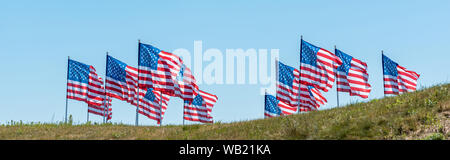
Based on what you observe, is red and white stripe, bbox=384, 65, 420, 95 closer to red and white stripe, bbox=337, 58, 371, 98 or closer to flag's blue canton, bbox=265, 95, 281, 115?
red and white stripe, bbox=337, 58, 371, 98

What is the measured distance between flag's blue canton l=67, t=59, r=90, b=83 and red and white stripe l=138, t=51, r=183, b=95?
7936mm

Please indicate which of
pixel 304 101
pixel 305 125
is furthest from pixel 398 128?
pixel 304 101

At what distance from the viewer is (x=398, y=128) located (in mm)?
16531

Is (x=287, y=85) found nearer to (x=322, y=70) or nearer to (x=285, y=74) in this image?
(x=285, y=74)

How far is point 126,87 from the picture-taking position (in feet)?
126

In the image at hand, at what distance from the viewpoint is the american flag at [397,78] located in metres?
44.9

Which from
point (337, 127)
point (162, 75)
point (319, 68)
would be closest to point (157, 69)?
point (162, 75)

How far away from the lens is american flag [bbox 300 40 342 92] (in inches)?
1384

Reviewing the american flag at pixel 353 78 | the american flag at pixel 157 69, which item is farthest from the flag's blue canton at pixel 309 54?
the american flag at pixel 157 69

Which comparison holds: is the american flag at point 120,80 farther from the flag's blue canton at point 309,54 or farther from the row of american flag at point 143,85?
the flag's blue canton at point 309,54

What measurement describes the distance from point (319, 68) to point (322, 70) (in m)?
0.26

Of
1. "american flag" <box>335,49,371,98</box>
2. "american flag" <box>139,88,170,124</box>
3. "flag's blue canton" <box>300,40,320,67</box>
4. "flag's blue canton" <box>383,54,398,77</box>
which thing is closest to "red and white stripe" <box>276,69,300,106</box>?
"american flag" <box>335,49,371,98</box>
